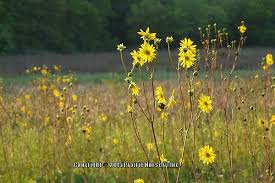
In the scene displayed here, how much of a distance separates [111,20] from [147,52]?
39088 millimetres

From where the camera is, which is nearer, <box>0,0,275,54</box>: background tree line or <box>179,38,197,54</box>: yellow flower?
<box>179,38,197,54</box>: yellow flower

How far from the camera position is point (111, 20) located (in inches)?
1607

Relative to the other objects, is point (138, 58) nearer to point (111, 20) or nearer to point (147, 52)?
point (147, 52)

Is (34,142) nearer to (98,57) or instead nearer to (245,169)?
(245,169)

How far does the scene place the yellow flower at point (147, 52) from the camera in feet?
7.21

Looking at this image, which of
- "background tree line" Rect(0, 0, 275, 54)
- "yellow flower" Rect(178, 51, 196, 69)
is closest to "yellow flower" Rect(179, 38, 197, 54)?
"yellow flower" Rect(178, 51, 196, 69)

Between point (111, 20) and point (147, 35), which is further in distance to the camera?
point (111, 20)

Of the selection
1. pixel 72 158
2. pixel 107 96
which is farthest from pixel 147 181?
pixel 107 96

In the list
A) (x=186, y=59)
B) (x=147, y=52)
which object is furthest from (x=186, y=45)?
(x=147, y=52)

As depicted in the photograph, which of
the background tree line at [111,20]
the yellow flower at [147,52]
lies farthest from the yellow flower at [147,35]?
the background tree line at [111,20]

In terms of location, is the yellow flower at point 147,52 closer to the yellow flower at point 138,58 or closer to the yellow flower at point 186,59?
the yellow flower at point 138,58

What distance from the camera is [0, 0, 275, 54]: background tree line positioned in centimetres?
3155

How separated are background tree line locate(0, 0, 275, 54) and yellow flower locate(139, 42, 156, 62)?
28856 millimetres

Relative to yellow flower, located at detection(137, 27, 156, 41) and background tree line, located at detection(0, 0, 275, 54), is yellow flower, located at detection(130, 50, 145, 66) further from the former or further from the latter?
background tree line, located at detection(0, 0, 275, 54)
